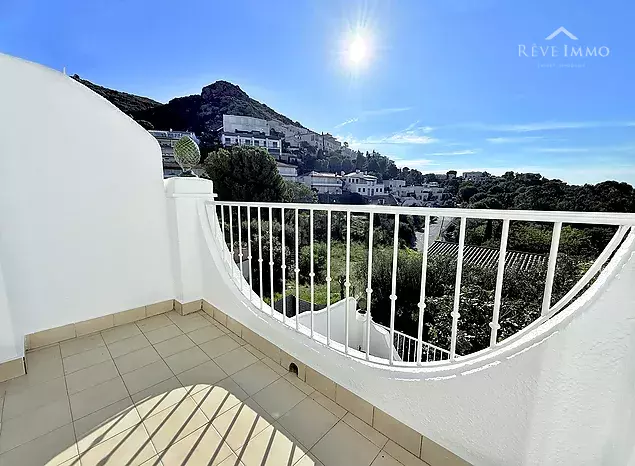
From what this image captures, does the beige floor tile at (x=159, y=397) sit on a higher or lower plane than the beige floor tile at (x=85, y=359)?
higher

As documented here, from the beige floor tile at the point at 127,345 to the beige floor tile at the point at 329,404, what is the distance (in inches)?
58.1

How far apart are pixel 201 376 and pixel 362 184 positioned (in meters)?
11.9

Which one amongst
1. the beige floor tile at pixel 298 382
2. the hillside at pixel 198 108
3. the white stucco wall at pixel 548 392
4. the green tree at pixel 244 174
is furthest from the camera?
the hillside at pixel 198 108

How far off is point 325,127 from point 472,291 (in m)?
15.0

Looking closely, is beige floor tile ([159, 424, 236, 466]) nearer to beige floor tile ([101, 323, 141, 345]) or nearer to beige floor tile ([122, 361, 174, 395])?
beige floor tile ([122, 361, 174, 395])

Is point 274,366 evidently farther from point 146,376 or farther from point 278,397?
point 146,376

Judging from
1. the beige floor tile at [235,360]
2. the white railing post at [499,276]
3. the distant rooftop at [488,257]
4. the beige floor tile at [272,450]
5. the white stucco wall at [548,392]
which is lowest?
the distant rooftop at [488,257]

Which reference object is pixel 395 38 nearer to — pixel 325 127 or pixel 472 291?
pixel 325 127

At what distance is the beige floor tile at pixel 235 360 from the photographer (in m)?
1.99

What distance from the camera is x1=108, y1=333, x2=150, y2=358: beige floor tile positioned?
219 cm

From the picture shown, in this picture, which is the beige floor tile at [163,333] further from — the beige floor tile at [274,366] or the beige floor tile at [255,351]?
the beige floor tile at [274,366]

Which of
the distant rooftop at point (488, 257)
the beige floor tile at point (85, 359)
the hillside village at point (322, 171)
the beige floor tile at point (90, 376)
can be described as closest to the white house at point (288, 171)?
the hillside village at point (322, 171)

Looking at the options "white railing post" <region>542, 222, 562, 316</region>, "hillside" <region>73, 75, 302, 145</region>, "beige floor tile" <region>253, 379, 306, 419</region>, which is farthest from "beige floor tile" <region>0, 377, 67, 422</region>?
"hillside" <region>73, 75, 302, 145</region>

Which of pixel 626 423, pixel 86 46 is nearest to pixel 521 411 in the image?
pixel 626 423
